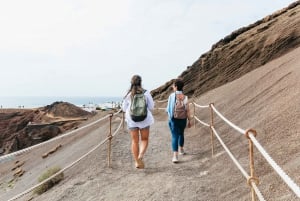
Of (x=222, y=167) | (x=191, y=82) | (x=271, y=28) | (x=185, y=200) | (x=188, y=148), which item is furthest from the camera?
(x=191, y=82)

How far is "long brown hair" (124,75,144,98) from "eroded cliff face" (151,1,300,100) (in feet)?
36.3

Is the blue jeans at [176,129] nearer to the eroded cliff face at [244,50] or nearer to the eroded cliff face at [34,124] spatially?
the eroded cliff face at [244,50]

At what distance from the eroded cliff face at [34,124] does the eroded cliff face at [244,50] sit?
13.1 metres

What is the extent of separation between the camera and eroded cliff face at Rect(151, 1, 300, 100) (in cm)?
1906

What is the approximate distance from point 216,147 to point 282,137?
9.12 feet

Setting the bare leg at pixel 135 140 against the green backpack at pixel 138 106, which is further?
the bare leg at pixel 135 140

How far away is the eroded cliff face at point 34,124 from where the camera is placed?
34.2 meters

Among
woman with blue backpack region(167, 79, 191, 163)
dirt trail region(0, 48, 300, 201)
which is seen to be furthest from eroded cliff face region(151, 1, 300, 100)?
woman with blue backpack region(167, 79, 191, 163)

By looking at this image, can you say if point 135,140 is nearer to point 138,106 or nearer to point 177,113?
point 138,106

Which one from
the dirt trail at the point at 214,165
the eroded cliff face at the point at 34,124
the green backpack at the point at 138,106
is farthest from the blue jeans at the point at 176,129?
the eroded cliff face at the point at 34,124

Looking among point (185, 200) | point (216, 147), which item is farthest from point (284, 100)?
point (185, 200)

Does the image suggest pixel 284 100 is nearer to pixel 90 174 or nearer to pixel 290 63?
pixel 290 63

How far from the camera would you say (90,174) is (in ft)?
31.5

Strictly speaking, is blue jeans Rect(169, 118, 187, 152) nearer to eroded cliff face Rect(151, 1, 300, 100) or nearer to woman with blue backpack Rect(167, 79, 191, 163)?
woman with blue backpack Rect(167, 79, 191, 163)
